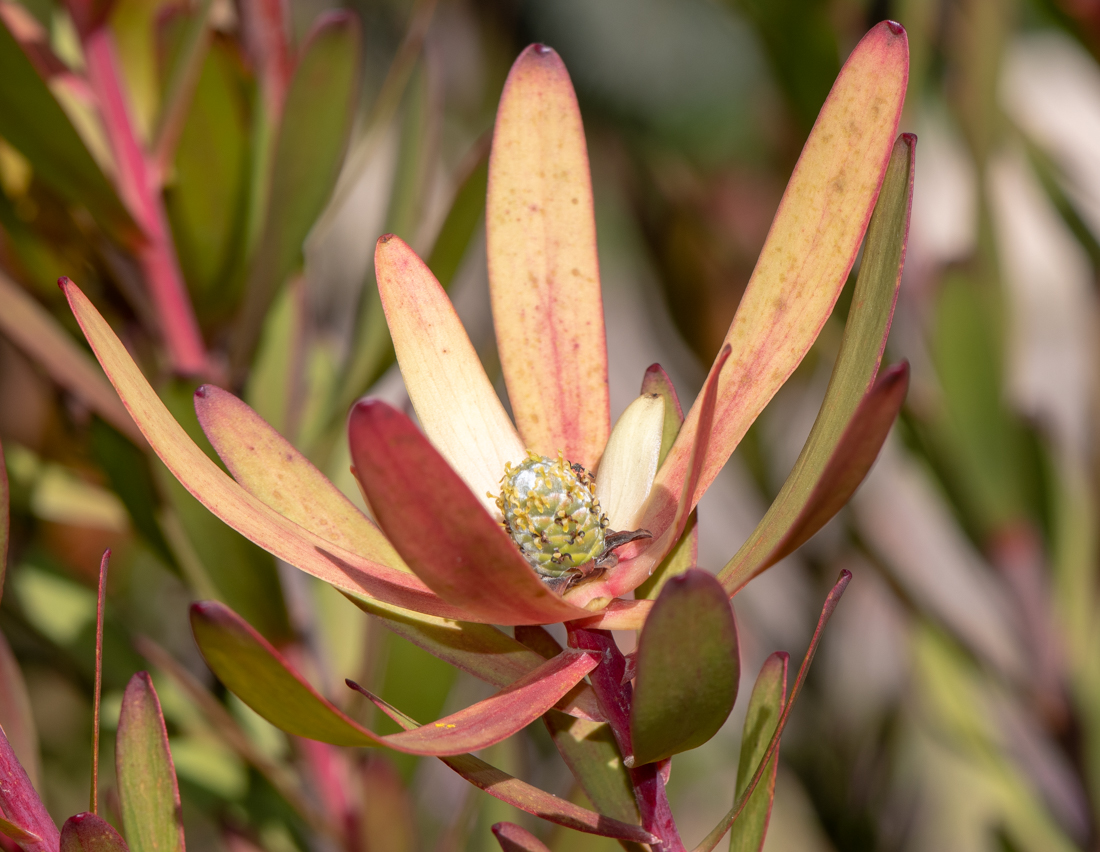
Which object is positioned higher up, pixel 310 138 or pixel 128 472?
pixel 310 138

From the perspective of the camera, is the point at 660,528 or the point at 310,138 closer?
the point at 660,528

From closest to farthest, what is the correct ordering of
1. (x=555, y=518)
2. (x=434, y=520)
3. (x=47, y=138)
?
(x=434, y=520), (x=555, y=518), (x=47, y=138)

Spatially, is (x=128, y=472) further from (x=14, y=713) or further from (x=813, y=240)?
(x=813, y=240)

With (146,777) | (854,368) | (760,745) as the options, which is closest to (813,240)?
(854,368)

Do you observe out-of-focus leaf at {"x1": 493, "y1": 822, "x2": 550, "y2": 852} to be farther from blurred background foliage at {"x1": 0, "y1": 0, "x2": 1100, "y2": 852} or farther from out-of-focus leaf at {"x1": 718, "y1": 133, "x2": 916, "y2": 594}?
blurred background foliage at {"x1": 0, "y1": 0, "x2": 1100, "y2": 852}

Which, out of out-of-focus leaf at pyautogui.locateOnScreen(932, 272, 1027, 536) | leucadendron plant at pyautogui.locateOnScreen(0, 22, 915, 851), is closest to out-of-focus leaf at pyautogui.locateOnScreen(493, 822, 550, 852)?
leucadendron plant at pyautogui.locateOnScreen(0, 22, 915, 851)

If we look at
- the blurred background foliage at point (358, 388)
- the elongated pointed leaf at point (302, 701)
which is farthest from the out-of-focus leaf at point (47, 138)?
the elongated pointed leaf at point (302, 701)

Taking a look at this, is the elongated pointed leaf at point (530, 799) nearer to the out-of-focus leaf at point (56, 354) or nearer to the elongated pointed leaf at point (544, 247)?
the elongated pointed leaf at point (544, 247)
